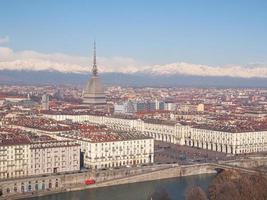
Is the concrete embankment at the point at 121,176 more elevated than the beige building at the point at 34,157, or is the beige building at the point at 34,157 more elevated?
the beige building at the point at 34,157

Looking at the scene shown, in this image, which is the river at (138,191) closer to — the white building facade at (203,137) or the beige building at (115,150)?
the beige building at (115,150)

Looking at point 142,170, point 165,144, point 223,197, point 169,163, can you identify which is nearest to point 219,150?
point 165,144

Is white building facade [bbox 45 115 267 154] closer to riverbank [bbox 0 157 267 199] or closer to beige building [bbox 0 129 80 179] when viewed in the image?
riverbank [bbox 0 157 267 199]

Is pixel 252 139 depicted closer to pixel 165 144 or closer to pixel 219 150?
pixel 219 150

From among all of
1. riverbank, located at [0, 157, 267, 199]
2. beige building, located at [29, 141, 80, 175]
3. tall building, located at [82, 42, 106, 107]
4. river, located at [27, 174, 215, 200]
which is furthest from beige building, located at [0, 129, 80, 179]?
tall building, located at [82, 42, 106, 107]

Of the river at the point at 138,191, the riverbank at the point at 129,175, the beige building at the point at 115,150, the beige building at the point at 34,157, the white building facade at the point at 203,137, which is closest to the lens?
the river at the point at 138,191

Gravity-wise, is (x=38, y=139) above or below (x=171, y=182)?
above

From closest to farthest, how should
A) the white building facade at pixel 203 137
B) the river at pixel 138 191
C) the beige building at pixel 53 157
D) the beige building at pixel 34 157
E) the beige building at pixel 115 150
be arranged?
the river at pixel 138 191 → the beige building at pixel 34 157 → the beige building at pixel 53 157 → the beige building at pixel 115 150 → the white building facade at pixel 203 137

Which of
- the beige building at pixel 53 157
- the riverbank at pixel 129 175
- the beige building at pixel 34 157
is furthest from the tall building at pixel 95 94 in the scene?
the beige building at pixel 53 157
